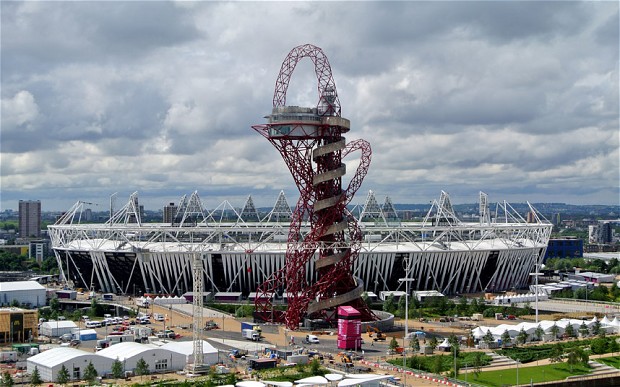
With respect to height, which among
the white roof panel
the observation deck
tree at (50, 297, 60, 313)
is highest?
the observation deck

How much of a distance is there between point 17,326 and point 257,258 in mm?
39488

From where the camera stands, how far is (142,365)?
218ft

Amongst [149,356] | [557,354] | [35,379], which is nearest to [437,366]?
[557,354]

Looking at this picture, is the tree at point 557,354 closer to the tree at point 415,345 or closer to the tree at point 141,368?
the tree at point 415,345

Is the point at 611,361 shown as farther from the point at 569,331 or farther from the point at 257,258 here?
the point at 257,258

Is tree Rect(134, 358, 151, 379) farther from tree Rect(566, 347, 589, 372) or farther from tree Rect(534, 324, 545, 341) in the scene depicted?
tree Rect(534, 324, 545, 341)

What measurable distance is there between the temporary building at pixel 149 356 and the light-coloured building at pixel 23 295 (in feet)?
144

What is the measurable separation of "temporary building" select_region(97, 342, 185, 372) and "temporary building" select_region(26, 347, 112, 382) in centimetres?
98

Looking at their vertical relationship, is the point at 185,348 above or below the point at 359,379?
above

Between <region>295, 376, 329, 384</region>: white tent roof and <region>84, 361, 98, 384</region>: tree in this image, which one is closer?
<region>295, 376, 329, 384</region>: white tent roof

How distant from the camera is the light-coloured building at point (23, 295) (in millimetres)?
110125

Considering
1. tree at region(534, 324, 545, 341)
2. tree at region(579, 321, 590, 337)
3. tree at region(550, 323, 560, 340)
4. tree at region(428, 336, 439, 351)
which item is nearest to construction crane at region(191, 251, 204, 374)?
tree at region(428, 336, 439, 351)

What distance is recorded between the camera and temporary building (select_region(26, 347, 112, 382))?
6596cm

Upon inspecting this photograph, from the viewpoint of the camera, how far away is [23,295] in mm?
112250
